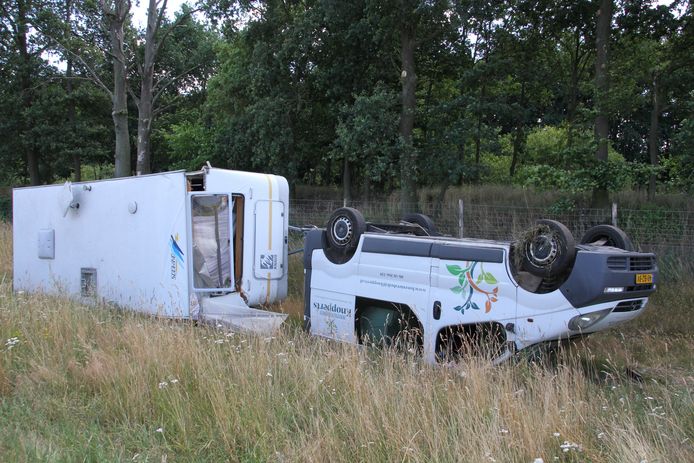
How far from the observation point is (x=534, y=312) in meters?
4.96

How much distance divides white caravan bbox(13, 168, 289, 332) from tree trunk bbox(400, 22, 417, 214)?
9.01m

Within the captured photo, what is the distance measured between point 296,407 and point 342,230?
3.10 metres

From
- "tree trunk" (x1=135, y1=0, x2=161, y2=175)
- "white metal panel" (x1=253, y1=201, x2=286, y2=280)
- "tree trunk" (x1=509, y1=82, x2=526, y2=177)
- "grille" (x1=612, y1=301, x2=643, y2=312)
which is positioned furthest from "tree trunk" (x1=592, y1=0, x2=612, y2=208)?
"tree trunk" (x1=509, y1=82, x2=526, y2=177)

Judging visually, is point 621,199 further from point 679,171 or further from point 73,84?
point 73,84

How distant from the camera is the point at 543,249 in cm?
501

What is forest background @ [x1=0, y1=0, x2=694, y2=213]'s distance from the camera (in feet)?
44.8

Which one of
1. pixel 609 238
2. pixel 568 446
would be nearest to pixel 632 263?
pixel 609 238

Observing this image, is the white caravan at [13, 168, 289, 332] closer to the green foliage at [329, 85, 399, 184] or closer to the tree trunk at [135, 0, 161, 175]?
the tree trunk at [135, 0, 161, 175]

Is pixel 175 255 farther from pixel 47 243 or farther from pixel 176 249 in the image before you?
pixel 47 243

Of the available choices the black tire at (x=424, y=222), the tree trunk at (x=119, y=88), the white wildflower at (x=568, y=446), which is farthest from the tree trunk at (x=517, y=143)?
the white wildflower at (x=568, y=446)

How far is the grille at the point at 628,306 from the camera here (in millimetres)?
4816

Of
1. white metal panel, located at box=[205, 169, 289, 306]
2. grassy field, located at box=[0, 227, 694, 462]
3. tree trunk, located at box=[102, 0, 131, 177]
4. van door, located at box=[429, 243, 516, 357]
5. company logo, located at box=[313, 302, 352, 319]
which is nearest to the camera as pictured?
grassy field, located at box=[0, 227, 694, 462]

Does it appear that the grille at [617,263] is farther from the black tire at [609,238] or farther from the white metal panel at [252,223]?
the white metal panel at [252,223]

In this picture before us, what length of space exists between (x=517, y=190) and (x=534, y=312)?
12.6 meters
